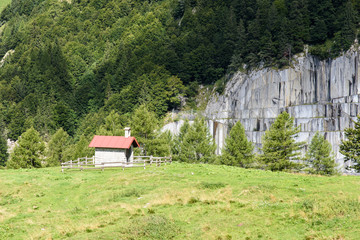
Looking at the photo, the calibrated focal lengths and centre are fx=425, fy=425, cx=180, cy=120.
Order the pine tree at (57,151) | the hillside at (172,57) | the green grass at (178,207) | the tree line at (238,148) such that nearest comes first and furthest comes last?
1. the green grass at (178,207)
2. the tree line at (238,148)
3. the pine tree at (57,151)
4. the hillside at (172,57)

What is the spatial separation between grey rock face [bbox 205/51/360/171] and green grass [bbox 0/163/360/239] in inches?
2124

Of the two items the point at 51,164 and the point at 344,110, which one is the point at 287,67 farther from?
the point at 51,164

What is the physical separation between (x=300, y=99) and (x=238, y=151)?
4486 centimetres

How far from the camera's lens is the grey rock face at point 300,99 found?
303ft

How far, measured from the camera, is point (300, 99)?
109 meters

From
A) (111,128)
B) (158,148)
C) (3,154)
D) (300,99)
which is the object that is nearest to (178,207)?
(158,148)

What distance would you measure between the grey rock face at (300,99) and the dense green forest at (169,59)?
4.58 metres

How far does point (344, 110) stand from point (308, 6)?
48486 millimetres

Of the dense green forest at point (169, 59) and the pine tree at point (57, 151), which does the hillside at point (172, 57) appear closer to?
the dense green forest at point (169, 59)

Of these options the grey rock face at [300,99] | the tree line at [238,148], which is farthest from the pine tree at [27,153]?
the grey rock face at [300,99]

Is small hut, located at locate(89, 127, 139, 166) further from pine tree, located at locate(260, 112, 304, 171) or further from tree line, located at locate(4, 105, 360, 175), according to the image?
pine tree, located at locate(260, 112, 304, 171)

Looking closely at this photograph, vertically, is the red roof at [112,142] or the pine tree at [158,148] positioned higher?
the red roof at [112,142]

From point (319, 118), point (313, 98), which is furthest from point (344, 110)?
point (313, 98)

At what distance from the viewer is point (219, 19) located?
6147 inches
